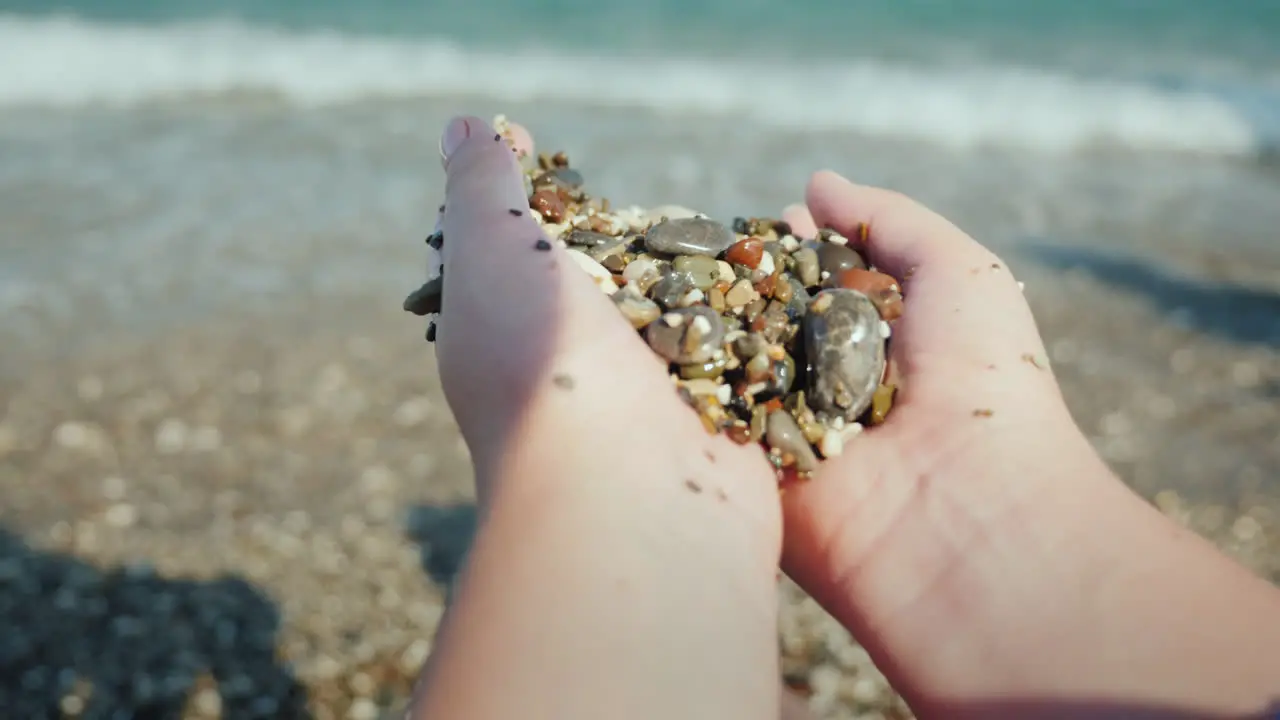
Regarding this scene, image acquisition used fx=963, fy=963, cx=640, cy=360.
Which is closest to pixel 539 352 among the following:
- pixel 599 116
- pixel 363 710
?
pixel 363 710

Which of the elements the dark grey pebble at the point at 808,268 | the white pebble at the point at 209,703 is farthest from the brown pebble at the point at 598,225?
the white pebble at the point at 209,703

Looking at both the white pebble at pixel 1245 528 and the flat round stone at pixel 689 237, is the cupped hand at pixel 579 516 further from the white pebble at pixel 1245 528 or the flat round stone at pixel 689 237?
the white pebble at pixel 1245 528

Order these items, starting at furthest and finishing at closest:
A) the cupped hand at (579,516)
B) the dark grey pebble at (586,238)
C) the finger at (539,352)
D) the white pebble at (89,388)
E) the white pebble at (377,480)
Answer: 1. the white pebble at (89,388)
2. the white pebble at (377,480)
3. the dark grey pebble at (586,238)
4. the finger at (539,352)
5. the cupped hand at (579,516)

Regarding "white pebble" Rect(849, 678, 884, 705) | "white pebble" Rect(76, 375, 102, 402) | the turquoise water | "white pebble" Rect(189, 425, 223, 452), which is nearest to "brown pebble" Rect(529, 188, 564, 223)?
"white pebble" Rect(849, 678, 884, 705)

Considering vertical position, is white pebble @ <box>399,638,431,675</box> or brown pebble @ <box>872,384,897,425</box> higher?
brown pebble @ <box>872,384,897,425</box>

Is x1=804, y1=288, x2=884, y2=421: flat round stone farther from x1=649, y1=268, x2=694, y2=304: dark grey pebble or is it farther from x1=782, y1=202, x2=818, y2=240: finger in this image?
x1=782, y1=202, x2=818, y2=240: finger

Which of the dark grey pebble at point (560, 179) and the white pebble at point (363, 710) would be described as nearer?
the dark grey pebble at point (560, 179)

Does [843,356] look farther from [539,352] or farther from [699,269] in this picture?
[539,352]

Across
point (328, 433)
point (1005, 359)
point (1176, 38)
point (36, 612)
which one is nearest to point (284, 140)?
point (328, 433)

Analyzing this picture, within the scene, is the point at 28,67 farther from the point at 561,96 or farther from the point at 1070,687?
the point at 1070,687
